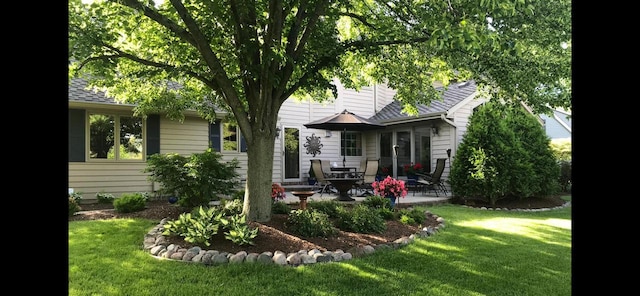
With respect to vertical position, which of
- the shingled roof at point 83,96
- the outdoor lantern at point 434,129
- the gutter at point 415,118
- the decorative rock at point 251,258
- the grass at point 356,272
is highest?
the shingled roof at point 83,96

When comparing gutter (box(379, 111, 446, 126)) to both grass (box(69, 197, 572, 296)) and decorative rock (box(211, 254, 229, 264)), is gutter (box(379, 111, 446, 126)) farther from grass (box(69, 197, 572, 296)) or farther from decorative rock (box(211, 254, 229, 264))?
decorative rock (box(211, 254, 229, 264))

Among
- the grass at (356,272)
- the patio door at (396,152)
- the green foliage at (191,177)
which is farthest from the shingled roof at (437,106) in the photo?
the grass at (356,272)

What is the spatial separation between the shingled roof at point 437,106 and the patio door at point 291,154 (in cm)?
328

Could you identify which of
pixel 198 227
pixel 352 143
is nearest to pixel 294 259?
pixel 198 227

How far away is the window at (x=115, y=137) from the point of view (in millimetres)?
9855

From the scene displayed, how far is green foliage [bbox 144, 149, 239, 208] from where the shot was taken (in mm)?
7969

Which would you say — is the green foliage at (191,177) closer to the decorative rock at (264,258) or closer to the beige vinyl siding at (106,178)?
the beige vinyl siding at (106,178)

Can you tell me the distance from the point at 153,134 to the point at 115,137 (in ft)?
3.01

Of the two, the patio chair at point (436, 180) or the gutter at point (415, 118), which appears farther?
the gutter at point (415, 118)

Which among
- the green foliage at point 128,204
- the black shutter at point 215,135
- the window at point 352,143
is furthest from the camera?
the window at point 352,143

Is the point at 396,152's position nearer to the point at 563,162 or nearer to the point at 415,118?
the point at 415,118

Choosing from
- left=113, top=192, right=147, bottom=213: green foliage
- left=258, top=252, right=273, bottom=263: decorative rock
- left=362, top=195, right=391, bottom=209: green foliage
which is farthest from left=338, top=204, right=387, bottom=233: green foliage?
left=113, top=192, right=147, bottom=213: green foliage

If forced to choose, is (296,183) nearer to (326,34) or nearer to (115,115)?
(115,115)
